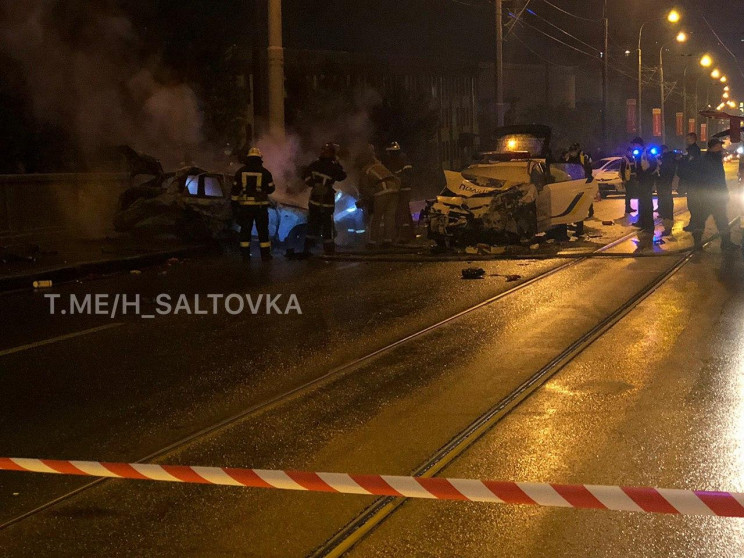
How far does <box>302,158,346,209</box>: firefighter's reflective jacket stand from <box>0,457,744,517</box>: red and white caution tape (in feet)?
39.2

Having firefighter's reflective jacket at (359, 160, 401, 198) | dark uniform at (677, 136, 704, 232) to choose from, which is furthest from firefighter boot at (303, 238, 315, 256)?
dark uniform at (677, 136, 704, 232)

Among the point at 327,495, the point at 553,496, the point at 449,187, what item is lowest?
the point at 327,495

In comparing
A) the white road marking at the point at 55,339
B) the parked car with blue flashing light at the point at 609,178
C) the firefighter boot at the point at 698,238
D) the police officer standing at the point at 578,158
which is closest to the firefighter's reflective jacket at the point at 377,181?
the firefighter boot at the point at 698,238

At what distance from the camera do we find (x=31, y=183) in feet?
63.0

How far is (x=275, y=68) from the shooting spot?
18.2 metres

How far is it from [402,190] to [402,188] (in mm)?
36

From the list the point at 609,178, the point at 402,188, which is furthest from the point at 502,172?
the point at 609,178

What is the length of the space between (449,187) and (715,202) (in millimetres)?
4334

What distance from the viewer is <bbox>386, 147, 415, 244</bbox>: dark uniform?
704 inches

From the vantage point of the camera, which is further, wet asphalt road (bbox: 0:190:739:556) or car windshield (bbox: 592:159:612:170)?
car windshield (bbox: 592:159:612:170)

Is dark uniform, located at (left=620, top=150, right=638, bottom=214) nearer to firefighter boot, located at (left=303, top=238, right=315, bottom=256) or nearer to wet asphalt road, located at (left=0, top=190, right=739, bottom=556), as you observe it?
firefighter boot, located at (left=303, top=238, right=315, bottom=256)

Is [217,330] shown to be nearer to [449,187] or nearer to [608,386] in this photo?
[608,386]

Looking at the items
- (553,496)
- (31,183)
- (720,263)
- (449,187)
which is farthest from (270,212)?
(553,496)

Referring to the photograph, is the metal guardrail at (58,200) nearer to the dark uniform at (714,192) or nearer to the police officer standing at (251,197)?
the police officer standing at (251,197)
